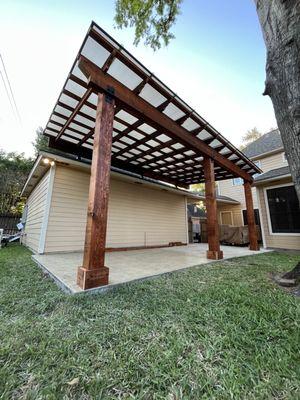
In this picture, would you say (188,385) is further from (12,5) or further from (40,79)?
(40,79)

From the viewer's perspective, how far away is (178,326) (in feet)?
4.75

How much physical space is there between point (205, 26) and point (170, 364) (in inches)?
289

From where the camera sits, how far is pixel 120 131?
4.70m

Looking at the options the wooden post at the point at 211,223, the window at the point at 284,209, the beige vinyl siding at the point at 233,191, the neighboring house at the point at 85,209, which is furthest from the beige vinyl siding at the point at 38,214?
the beige vinyl siding at the point at 233,191

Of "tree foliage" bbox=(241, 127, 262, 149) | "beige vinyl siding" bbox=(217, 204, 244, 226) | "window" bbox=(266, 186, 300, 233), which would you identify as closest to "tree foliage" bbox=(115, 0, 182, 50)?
"window" bbox=(266, 186, 300, 233)

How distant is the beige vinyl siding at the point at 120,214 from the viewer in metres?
5.21

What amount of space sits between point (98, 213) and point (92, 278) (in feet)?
2.65

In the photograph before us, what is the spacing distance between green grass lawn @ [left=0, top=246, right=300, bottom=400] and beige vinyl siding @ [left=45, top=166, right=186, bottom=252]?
3172mm

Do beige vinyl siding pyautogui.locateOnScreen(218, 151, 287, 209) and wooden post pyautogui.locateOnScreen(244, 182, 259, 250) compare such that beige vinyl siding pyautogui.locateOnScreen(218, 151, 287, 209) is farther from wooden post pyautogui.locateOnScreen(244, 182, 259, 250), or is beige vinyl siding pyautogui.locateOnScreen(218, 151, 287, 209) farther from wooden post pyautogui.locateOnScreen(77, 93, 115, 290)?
wooden post pyautogui.locateOnScreen(77, 93, 115, 290)

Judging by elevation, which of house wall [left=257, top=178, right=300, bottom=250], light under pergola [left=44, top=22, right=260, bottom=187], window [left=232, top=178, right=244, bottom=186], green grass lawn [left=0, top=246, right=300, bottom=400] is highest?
window [left=232, top=178, right=244, bottom=186]

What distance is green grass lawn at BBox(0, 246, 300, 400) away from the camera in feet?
2.98

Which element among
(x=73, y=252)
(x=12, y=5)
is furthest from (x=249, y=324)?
(x=12, y=5)

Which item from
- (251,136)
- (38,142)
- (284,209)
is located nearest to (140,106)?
(284,209)

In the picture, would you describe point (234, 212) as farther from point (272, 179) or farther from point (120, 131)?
point (120, 131)
